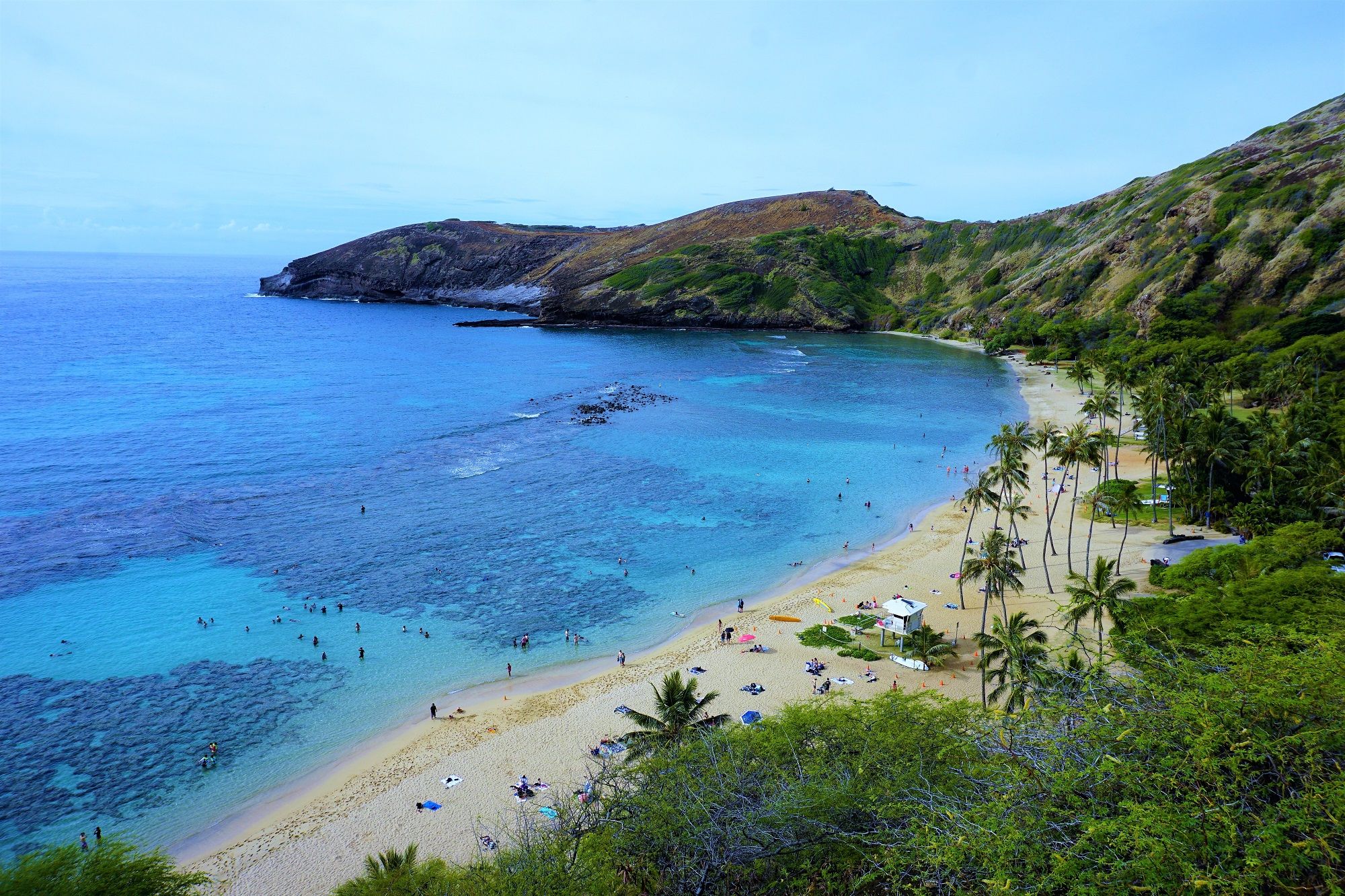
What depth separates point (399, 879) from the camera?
20359mm

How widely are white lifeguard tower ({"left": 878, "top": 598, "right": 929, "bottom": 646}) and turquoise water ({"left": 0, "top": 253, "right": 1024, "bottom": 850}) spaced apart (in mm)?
9949

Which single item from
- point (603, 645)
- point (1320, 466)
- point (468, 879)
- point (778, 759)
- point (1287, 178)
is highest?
point (1287, 178)

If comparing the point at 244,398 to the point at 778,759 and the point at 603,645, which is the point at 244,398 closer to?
Answer: the point at 603,645

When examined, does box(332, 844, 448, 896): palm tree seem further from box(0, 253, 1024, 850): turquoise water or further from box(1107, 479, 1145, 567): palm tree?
box(1107, 479, 1145, 567): palm tree

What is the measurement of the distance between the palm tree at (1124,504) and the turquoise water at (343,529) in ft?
48.6

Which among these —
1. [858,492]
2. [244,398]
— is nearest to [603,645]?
[858,492]

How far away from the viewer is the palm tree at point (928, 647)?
36906mm

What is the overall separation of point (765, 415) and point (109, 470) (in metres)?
69.7

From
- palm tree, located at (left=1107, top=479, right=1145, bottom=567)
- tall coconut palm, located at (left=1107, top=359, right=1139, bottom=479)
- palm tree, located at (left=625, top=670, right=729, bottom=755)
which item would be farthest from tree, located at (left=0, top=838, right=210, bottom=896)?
tall coconut palm, located at (left=1107, top=359, right=1139, bottom=479)

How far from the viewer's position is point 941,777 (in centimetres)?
1914

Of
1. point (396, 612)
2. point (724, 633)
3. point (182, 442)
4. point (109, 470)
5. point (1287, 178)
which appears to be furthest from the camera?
point (1287, 178)

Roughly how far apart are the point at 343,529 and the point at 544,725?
29.3 m

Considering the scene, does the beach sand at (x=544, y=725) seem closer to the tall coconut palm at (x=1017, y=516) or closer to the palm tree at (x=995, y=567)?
the tall coconut palm at (x=1017, y=516)

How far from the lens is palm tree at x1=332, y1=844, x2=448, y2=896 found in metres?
19.8
